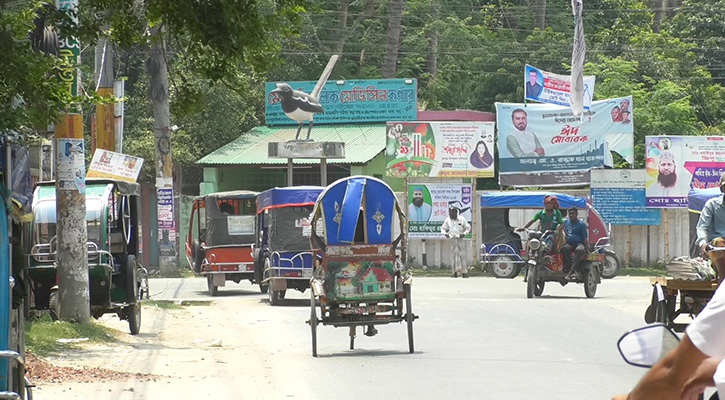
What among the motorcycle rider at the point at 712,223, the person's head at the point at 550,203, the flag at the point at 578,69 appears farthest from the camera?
the flag at the point at 578,69

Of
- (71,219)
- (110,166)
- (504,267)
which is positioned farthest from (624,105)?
(71,219)

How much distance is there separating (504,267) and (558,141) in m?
6.85

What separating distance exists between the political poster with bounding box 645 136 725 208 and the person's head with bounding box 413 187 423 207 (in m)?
6.79

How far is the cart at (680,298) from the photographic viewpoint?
12.1 meters

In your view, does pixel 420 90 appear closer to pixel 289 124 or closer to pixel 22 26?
pixel 289 124

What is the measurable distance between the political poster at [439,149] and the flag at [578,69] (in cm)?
281

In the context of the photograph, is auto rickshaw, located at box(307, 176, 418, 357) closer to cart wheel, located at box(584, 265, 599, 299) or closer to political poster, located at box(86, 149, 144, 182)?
political poster, located at box(86, 149, 144, 182)

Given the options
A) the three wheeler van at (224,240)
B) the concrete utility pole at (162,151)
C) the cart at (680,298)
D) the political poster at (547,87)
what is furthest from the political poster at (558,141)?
the cart at (680,298)

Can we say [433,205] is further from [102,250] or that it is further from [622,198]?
[102,250]

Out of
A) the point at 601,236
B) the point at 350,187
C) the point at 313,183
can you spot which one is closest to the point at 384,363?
the point at 350,187

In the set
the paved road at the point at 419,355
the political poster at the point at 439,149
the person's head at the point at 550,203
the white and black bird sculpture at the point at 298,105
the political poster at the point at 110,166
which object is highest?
the white and black bird sculpture at the point at 298,105

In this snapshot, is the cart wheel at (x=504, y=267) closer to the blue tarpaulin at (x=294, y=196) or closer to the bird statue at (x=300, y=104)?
the bird statue at (x=300, y=104)

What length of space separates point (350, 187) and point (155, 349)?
3263mm

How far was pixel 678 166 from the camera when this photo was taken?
33.7 meters
